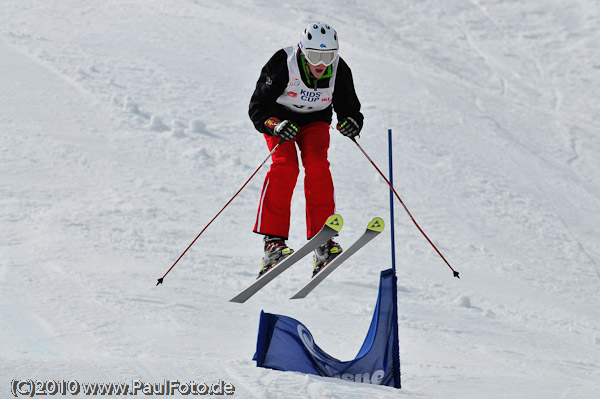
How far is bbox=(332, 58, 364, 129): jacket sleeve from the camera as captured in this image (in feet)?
20.8

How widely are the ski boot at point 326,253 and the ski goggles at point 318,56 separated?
137 cm

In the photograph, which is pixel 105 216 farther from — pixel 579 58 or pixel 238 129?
pixel 579 58

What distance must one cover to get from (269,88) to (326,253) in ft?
4.36

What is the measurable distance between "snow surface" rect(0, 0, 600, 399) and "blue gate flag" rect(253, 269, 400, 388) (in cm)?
15

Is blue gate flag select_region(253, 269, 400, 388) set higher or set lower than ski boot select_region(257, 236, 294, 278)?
lower

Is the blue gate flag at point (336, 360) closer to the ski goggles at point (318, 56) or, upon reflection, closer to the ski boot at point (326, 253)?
the ski boot at point (326, 253)

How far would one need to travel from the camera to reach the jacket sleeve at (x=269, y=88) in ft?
20.0

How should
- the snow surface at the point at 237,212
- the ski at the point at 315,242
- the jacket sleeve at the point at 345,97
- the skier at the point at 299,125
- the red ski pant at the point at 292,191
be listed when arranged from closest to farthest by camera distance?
the ski at the point at 315,242, the skier at the point at 299,125, the red ski pant at the point at 292,191, the jacket sleeve at the point at 345,97, the snow surface at the point at 237,212

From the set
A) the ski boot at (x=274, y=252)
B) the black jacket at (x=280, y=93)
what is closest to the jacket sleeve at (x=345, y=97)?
the black jacket at (x=280, y=93)

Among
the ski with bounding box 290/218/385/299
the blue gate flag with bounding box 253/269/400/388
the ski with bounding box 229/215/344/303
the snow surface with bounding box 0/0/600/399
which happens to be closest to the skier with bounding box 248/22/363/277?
the ski with bounding box 290/218/385/299

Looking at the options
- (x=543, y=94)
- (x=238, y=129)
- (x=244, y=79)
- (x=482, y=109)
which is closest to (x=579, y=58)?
(x=543, y=94)

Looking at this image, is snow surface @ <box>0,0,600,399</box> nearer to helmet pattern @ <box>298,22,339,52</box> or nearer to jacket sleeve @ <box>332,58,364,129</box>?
jacket sleeve @ <box>332,58,364,129</box>

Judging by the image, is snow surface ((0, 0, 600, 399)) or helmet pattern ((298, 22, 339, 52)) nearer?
helmet pattern ((298, 22, 339, 52))

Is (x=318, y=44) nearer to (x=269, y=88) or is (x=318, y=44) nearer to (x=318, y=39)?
(x=318, y=39)
